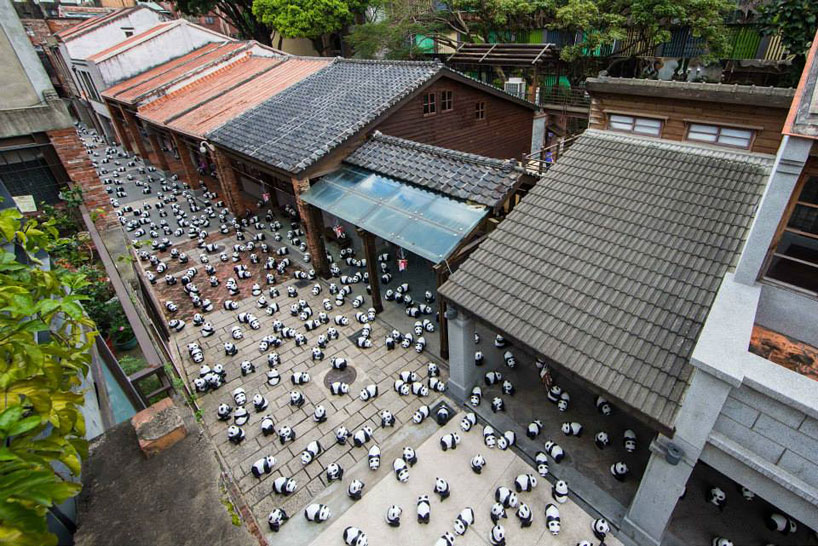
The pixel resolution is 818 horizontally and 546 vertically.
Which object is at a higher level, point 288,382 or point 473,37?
point 473,37

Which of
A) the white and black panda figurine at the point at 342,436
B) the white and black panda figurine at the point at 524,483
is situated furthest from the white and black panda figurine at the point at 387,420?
the white and black panda figurine at the point at 524,483

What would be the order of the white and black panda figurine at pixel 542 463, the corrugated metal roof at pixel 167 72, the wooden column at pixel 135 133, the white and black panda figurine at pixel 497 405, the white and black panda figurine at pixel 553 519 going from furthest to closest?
the wooden column at pixel 135 133
the corrugated metal roof at pixel 167 72
the white and black panda figurine at pixel 497 405
the white and black panda figurine at pixel 542 463
the white and black panda figurine at pixel 553 519

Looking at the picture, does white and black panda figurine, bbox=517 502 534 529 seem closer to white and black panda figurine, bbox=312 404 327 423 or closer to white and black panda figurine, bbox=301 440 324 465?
white and black panda figurine, bbox=301 440 324 465

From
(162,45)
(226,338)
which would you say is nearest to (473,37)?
(162,45)

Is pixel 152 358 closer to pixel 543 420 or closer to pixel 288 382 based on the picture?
pixel 288 382

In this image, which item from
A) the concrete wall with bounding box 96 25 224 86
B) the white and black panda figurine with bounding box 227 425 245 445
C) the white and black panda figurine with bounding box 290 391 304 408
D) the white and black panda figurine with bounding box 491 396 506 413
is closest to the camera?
the white and black panda figurine with bounding box 227 425 245 445

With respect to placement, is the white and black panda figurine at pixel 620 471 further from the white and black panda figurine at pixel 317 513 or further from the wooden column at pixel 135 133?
the wooden column at pixel 135 133

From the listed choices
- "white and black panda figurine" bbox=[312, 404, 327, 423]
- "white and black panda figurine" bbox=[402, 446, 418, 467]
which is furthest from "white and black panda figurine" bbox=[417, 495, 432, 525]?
"white and black panda figurine" bbox=[312, 404, 327, 423]
